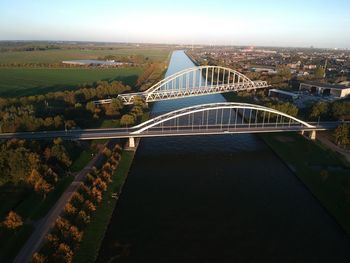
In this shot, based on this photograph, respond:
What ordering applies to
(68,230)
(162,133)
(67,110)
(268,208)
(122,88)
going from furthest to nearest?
(122,88) < (67,110) < (162,133) < (268,208) < (68,230)

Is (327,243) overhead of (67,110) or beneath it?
beneath

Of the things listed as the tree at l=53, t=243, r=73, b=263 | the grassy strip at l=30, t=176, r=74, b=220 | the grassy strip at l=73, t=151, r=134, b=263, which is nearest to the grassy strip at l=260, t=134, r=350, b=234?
the grassy strip at l=73, t=151, r=134, b=263

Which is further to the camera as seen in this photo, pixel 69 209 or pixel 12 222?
pixel 69 209

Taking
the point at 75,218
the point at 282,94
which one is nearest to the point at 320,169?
the point at 75,218

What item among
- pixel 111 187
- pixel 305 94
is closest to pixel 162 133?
pixel 111 187

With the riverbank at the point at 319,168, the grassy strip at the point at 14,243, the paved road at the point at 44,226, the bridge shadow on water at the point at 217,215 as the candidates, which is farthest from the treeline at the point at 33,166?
the riverbank at the point at 319,168

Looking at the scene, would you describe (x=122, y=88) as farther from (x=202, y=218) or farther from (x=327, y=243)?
(x=327, y=243)

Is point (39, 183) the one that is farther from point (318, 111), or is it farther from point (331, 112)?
point (331, 112)
